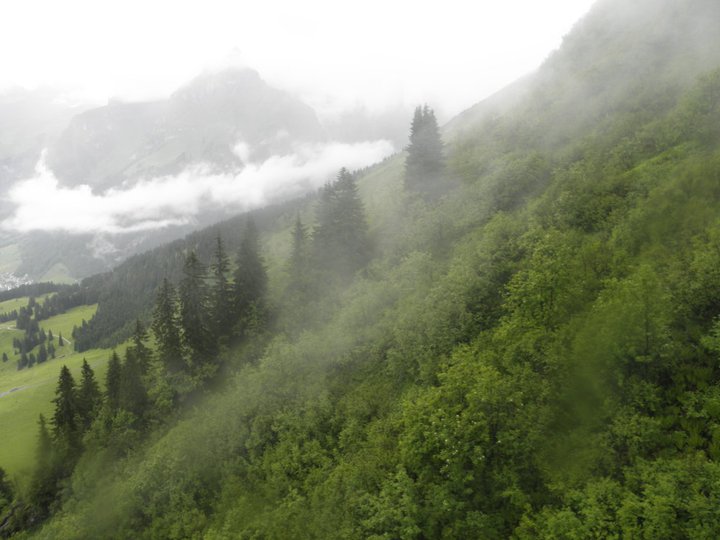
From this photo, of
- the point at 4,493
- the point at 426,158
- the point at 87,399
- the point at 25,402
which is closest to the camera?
the point at 4,493

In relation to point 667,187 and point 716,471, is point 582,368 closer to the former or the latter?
point 716,471

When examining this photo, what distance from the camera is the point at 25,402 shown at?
357ft

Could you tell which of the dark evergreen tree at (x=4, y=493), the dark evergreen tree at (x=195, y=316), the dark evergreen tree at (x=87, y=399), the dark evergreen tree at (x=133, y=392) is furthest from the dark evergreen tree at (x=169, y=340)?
the dark evergreen tree at (x=4, y=493)

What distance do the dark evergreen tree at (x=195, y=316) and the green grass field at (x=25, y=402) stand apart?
119 ft

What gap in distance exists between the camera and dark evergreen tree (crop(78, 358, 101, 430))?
6375 centimetres

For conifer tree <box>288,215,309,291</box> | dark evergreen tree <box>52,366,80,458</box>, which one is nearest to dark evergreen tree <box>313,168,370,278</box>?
conifer tree <box>288,215,309,291</box>

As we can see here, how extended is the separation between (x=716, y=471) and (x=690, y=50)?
5946 centimetres

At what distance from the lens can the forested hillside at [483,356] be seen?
2052 centimetres

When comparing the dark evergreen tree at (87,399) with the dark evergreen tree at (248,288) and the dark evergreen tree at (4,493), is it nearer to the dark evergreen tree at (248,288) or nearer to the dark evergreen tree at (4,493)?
the dark evergreen tree at (4,493)

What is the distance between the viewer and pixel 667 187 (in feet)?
97.9

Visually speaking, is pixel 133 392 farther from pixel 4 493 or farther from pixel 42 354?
pixel 42 354

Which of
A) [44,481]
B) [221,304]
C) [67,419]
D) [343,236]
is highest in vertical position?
[343,236]

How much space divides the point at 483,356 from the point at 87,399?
221 feet

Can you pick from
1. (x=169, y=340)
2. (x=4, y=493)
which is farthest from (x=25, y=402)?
(x=169, y=340)
